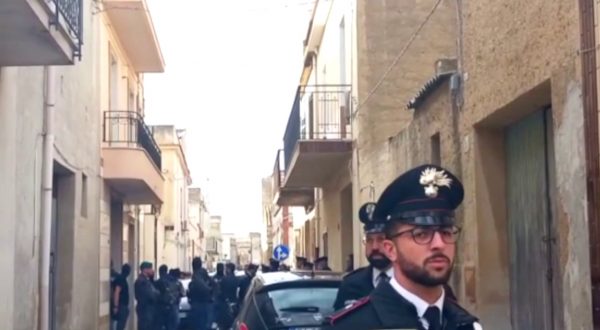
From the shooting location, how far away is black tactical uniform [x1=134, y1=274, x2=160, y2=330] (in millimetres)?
19547

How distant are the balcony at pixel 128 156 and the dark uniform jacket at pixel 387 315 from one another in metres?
18.1

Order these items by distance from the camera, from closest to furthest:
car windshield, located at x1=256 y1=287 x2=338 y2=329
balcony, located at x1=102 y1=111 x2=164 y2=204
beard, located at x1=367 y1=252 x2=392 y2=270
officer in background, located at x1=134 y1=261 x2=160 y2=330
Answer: beard, located at x1=367 y1=252 x2=392 y2=270
car windshield, located at x1=256 y1=287 x2=338 y2=329
officer in background, located at x1=134 y1=261 x2=160 y2=330
balcony, located at x1=102 y1=111 x2=164 y2=204

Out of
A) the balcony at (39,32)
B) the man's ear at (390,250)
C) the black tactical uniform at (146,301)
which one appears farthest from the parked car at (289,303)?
the black tactical uniform at (146,301)

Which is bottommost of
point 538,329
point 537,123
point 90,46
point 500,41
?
point 538,329

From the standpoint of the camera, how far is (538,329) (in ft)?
36.3

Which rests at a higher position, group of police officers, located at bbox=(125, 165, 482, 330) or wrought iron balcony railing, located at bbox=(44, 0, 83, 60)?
wrought iron balcony railing, located at bbox=(44, 0, 83, 60)

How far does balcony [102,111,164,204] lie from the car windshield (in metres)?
12.2

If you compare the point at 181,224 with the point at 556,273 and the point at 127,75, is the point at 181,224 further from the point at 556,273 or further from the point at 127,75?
the point at 556,273

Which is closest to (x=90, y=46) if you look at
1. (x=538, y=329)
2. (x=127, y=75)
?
(x=127, y=75)

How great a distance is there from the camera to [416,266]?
352 cm

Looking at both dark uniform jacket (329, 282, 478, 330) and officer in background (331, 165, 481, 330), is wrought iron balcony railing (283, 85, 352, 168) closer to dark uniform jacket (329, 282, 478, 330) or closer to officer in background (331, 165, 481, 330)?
officer in background (331, 165, 481, 330)

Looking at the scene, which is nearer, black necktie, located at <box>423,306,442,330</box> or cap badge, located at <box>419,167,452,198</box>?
black necktie, located at <box>423,306,442,330</box>

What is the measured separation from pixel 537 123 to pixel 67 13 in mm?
5361

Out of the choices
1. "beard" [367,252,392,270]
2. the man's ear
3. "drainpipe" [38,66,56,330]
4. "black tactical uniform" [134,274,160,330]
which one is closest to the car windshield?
"beard" [367,252,392,270]
